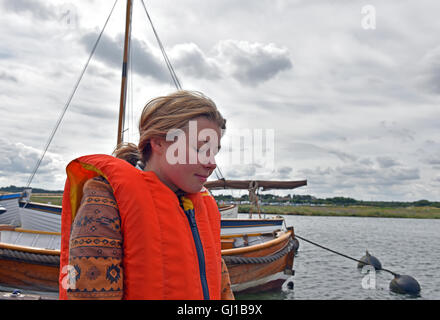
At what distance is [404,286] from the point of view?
12.8 metres

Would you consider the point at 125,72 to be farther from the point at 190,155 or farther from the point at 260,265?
the point at 190,155

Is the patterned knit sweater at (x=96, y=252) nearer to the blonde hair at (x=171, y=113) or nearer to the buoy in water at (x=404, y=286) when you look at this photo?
the blonde hair at (x=171, y=113)

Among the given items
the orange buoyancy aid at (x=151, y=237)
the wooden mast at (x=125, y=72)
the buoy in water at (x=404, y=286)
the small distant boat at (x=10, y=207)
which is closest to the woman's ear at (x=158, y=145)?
the orange buoyancy aid at (x=151, y=237)

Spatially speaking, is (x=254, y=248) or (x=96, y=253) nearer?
(x=96, y=253)

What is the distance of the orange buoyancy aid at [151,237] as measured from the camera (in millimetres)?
1453

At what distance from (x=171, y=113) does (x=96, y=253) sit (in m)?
0.71

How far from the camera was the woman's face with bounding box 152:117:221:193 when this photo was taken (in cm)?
163

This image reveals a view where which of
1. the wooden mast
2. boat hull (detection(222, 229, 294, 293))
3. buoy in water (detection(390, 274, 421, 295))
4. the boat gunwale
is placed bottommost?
buoy in water (detection(390, 274, 421, 295))

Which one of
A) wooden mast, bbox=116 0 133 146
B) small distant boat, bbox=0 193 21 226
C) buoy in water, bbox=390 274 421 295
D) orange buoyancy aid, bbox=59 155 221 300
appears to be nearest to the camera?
orange buoyancy aid, bbox=59 155 221 300

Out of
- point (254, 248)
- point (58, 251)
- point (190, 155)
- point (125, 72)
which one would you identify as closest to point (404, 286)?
point (254, 248)

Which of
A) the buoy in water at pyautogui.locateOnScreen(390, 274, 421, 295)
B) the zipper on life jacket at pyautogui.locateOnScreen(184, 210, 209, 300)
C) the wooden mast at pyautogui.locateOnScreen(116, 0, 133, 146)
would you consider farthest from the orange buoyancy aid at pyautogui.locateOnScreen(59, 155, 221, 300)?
the buoy in water at pyautogui.locateOnScreen(390, 274, 421, 295)

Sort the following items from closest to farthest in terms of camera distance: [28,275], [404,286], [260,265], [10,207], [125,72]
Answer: [28,275] → [260,265] → [125,72] → [404,286] → [10,207]

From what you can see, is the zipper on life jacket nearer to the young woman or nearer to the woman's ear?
the young woman
